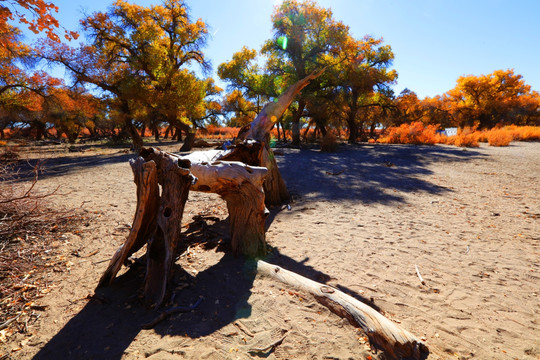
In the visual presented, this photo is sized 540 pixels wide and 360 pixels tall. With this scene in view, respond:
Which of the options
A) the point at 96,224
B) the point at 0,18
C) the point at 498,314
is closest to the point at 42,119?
the point at 0,18

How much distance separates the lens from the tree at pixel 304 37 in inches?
707

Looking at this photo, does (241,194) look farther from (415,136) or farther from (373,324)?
(415,136)

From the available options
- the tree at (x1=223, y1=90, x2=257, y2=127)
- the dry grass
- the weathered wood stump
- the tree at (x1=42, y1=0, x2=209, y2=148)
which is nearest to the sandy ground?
the dry grass

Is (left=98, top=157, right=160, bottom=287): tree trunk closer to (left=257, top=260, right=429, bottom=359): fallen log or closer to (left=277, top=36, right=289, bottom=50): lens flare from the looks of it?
(left=257, top=260, right=429, bottom=359): fallen log

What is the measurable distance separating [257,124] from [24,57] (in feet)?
56.6

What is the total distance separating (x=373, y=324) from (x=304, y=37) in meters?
19.8

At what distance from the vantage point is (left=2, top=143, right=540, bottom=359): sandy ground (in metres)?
2.10

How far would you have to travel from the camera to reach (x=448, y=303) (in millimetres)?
2695

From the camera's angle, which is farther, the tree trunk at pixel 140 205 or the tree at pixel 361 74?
the tree at pixel 361 74

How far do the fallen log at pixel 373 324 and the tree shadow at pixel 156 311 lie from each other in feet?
1.40

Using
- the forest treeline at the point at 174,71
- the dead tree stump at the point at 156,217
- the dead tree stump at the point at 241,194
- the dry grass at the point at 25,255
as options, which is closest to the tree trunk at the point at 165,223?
the dead tree stump at the point at 156,217

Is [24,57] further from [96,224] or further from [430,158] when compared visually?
[430,158]

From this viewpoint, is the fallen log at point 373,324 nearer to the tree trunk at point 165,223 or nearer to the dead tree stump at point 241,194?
the dead tree stump at point 241,194

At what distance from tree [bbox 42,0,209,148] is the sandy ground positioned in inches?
444
